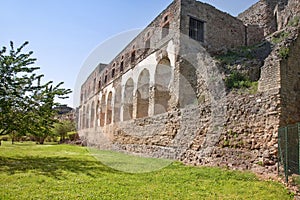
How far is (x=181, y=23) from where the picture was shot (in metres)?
13.9

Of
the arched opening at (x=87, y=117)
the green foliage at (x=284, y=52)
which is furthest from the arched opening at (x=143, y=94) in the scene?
the arched opening at (x=87, y=117)

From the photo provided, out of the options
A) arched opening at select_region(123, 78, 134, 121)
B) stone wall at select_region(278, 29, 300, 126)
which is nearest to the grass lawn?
stone wall at select_region(278, 29, 300, 126)

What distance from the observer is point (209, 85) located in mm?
11242

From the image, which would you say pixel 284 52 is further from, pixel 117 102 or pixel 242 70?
pixel 117 102

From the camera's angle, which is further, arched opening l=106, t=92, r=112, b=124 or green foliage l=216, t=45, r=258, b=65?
arched opening l=106, t=92, r=112, b=124

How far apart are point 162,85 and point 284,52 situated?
8.84m

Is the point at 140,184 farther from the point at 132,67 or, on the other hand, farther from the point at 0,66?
the point at 132,67

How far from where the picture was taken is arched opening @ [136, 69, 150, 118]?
1872cm

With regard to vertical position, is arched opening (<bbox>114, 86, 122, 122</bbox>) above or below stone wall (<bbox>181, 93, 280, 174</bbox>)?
above

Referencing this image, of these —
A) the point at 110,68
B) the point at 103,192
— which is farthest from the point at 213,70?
the point at 110,68

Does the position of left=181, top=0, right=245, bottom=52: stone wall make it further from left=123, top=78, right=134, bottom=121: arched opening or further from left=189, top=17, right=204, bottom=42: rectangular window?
left=123, top=78, right=134, bottom=121: arched opening

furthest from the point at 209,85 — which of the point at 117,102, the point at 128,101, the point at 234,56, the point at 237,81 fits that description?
the point at 117,102

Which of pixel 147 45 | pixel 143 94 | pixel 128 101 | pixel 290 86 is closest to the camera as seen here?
pixel 290 86

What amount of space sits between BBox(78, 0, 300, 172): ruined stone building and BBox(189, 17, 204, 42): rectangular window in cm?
6
